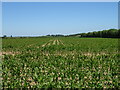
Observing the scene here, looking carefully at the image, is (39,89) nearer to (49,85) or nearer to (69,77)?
(49,85)

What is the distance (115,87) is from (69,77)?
6.32 feet

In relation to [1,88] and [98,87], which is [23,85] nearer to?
[1,88]

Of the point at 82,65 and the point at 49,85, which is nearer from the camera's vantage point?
the point at 49,85

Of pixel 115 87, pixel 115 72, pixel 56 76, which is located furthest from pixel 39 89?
pixel 115 72

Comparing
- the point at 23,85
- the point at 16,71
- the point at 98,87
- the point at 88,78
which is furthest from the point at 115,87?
the point at 16,71

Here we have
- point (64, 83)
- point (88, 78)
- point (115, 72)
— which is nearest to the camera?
point (64, 83)

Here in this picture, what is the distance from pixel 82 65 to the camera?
32.7ft

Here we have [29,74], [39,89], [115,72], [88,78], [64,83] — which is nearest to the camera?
[39,89]

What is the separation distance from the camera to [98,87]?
6.16 m

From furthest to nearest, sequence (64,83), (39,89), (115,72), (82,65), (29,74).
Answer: (82,65) < (115,72) < (29,74) < (64,83) < (39,89)

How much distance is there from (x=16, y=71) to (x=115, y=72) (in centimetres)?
484

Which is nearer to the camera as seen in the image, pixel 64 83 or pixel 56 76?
pixel 64 83

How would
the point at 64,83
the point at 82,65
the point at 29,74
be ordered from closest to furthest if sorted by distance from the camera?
the point at 64,83 < the point at 29,74 < the point at 82,65

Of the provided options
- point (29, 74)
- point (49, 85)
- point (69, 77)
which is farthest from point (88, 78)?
point (29, 74)
